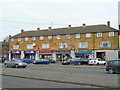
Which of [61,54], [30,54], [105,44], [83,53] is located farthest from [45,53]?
[105,44]

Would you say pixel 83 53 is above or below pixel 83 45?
below

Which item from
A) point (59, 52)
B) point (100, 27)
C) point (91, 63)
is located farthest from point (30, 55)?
point (91, 63)

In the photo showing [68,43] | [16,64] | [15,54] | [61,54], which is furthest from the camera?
[15,54]

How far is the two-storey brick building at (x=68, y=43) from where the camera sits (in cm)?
6091

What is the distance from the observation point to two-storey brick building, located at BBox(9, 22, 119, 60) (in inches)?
2398

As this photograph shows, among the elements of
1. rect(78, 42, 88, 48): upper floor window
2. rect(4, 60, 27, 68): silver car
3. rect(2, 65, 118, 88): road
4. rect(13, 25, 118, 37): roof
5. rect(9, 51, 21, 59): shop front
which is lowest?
rect(2, 65, 118, 88): road

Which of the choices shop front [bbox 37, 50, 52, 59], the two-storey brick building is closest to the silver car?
the two-storey brick building

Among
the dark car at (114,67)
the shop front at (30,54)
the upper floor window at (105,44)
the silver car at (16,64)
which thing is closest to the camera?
the dark car at (114,67)

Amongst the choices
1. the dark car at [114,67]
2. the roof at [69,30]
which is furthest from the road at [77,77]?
the roof at [69,30]

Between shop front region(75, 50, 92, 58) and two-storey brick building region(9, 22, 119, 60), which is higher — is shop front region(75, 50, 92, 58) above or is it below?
below

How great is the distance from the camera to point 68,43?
67438mm

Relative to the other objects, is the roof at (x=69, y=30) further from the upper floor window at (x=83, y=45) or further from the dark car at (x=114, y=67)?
the dark car at (x=114, y=67)

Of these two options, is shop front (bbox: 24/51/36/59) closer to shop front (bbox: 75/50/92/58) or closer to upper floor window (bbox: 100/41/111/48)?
shop front (bbox: 75/50/92/58)

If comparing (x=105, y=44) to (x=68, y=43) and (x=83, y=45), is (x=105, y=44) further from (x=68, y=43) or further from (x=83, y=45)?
(x=68, y=43)
